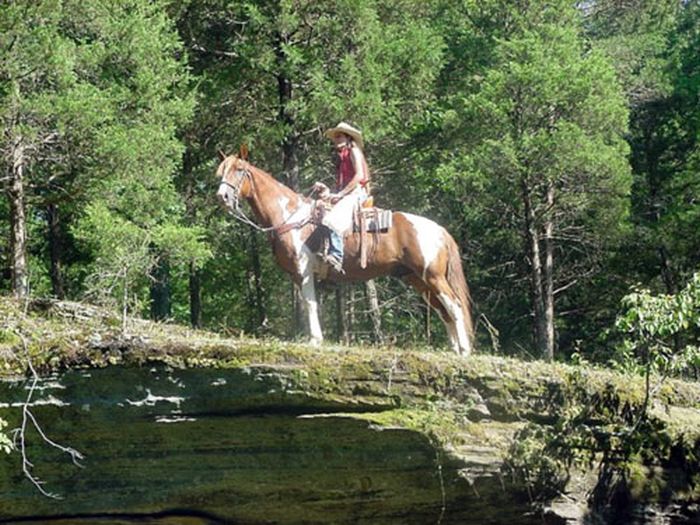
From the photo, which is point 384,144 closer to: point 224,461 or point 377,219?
point 377,219

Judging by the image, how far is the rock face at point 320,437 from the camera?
11.1m

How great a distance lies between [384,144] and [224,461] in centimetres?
1088

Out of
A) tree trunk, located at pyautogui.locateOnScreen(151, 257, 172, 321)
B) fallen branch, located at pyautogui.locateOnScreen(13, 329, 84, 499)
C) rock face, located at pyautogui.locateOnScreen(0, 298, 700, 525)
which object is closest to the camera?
fallen branch, located at pyautogui.locateOnScreen(13, 329, 84, 499)

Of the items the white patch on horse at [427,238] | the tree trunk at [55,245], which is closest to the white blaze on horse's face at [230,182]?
the white patch on horse at [427,238]

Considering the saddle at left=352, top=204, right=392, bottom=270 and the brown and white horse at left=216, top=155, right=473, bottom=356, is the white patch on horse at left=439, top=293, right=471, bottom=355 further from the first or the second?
the saddle at left=352, top=204, right=392, bottom=270

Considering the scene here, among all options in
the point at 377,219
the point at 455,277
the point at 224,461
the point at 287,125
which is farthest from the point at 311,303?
the point at 287,125

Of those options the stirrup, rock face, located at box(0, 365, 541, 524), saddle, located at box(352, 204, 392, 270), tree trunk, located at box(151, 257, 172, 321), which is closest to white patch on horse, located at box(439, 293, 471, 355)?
saddle, located at box(352, 204, 392, 270)

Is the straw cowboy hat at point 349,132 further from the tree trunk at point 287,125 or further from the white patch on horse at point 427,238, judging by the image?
the tree trunk at point 287,125

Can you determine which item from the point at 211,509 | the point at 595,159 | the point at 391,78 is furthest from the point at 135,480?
the point at 595,159

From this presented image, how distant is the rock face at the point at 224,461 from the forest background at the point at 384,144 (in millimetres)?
2460

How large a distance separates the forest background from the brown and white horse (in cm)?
94

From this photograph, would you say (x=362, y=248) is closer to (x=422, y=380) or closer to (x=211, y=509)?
(x=422, y=380)

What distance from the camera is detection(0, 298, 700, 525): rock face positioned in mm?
11117

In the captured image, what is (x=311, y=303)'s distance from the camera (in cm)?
1302
